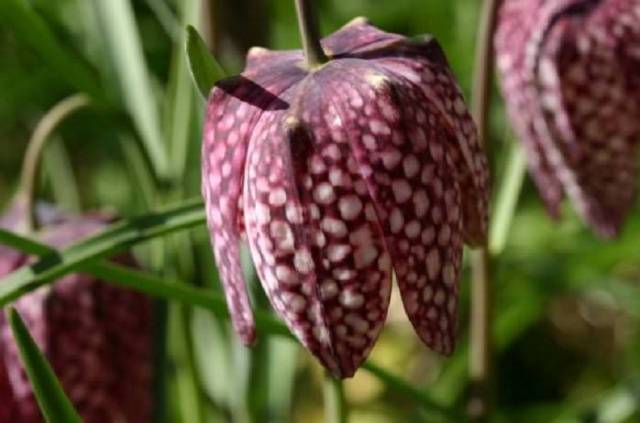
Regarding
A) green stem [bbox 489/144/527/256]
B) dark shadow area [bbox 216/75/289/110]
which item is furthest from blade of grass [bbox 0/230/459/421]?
green stem [bbox 489/144/527/256]

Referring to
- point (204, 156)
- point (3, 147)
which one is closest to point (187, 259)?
point (204, 156)

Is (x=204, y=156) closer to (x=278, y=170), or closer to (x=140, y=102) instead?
(x=278, y=170)

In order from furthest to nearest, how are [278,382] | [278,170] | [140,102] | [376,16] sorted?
[376,16], [278,382], [140,102], [278,170]

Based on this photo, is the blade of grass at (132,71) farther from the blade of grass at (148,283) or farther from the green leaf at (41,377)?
the green leaf at (41,377)

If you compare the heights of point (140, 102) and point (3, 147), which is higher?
point (140, 102)

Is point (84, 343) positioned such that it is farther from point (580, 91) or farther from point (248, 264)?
point (580, 91)

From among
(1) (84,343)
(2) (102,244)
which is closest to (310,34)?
(2) (102,244)

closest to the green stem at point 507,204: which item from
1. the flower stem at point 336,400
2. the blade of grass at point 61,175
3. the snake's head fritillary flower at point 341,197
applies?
the flower stem at point 336,400
